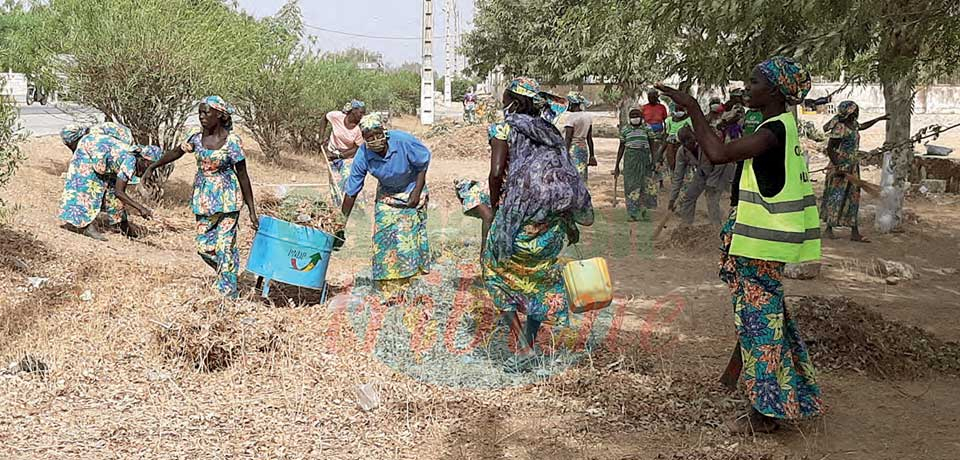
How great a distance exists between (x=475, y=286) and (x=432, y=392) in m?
2.14

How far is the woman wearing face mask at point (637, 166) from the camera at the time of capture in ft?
34.7

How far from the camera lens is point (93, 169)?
7863 mm

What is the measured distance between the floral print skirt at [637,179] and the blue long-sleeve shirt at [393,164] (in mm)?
5259

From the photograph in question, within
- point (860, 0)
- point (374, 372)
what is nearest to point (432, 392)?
point (374, 372)

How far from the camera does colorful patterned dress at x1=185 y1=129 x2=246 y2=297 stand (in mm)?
5766

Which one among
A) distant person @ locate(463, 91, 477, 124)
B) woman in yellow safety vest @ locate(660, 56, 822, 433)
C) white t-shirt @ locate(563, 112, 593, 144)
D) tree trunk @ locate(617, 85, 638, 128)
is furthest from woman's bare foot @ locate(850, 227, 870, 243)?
distant person @ locate(463, 91, 477, 124)

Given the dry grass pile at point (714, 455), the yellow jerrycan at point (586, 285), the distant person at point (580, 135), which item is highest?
the distant person at point (580, 135)

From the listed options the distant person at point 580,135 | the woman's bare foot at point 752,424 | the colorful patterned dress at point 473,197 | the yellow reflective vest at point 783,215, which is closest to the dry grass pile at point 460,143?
the distant person at point 580,135

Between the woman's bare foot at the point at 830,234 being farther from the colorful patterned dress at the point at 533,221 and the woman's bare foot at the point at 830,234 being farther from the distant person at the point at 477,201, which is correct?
the colorful patterned dress at the point at 533,221

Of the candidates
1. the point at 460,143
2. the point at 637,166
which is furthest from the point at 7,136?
the point at 460,143

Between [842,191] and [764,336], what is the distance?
19.9 ft

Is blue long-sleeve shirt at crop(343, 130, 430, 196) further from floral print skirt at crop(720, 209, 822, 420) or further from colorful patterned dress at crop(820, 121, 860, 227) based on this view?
colorful patterned dress at crop(820, 121, 860, 227)

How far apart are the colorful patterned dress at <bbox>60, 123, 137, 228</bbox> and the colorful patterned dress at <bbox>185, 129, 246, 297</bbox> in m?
2.27

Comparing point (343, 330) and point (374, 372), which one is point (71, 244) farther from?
point (374, 372)
